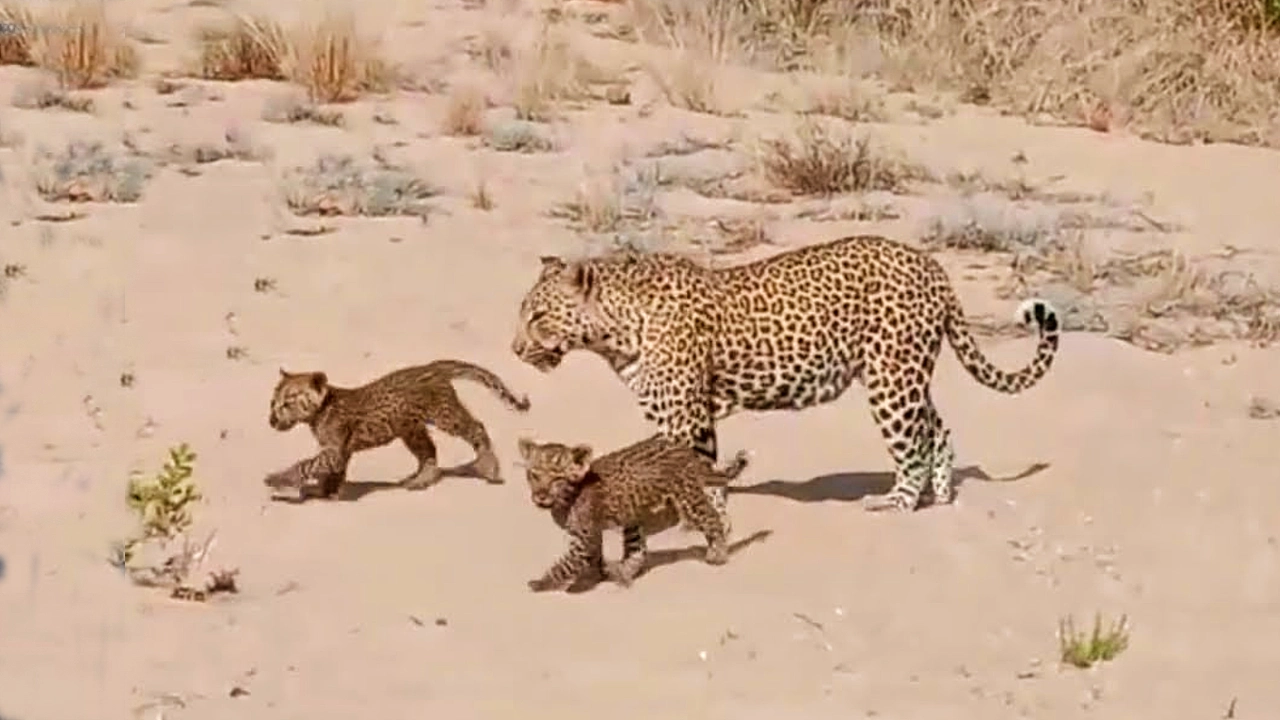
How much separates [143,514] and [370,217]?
5.68m

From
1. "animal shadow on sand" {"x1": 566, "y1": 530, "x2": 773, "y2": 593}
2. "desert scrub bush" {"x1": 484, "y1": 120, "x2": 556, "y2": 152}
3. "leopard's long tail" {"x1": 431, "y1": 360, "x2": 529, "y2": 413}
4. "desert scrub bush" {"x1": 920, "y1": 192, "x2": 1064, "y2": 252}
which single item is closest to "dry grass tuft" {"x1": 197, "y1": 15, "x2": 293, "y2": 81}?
"desert scrub bush" {"x1": 484, "y1": 120, "x2": 556, "y2": 152}

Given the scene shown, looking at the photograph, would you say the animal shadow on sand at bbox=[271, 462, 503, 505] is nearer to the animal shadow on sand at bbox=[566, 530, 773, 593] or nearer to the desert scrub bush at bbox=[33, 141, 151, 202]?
the animal shadow on sand at bbox=[566, 530, 773, 593]

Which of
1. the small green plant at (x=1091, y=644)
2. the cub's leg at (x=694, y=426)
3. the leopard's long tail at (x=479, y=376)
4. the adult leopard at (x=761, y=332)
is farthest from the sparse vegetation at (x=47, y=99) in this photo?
the small green plant at (x=1091, y=644)

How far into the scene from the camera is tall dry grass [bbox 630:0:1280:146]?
18.7 m

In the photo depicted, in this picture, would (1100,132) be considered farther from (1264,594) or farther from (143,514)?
(143,514)

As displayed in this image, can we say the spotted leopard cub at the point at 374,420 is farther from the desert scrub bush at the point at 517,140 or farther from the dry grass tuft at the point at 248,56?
the dry grass tuft at the point at 248,56

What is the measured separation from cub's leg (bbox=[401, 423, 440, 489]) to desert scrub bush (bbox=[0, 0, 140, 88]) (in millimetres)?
7360

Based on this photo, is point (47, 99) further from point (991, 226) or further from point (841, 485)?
point (841, 485)

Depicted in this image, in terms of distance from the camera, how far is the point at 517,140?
1684 cm

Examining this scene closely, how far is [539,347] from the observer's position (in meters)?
10.3

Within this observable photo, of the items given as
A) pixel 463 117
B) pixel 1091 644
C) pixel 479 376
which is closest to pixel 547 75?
pixel 463 117

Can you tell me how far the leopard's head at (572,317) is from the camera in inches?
401

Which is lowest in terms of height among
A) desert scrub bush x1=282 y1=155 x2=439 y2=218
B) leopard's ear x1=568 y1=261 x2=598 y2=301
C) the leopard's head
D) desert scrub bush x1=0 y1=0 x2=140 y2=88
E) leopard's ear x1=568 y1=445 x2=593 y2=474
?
desert scrub bush x1=282 y1=155 x2=439 y2=218

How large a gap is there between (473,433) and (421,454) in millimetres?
192
